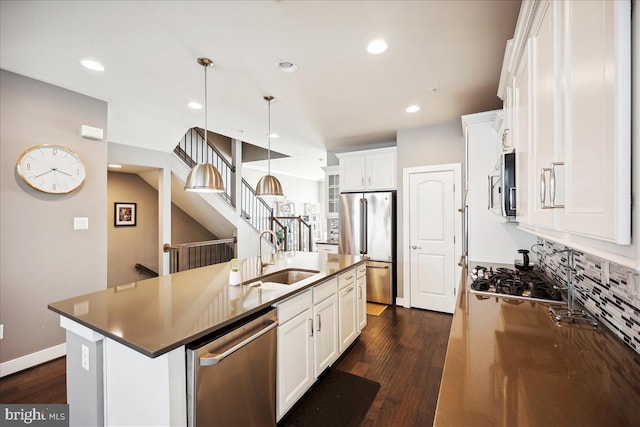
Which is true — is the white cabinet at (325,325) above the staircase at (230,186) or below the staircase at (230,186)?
below

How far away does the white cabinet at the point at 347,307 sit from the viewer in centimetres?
264

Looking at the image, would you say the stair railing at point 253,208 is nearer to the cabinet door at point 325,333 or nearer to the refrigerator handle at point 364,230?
the refrigerator handle at point 364,230

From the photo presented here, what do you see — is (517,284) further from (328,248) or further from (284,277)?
(328,248)

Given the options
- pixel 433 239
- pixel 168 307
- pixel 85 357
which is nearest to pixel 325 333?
pixel 168 307

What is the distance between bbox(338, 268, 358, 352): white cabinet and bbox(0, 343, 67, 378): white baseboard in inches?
110

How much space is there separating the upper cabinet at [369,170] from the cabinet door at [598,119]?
3664mm

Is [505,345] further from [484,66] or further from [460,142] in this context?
[460,142]

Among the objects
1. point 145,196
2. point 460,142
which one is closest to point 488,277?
point 460,142

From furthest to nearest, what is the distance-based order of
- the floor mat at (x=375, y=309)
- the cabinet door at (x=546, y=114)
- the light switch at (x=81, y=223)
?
the floor mat at (x=375, y=309) < the light switch at (x=81, y=223) < the cabinet door at (x=546, y=114)

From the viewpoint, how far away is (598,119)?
639 millimetres

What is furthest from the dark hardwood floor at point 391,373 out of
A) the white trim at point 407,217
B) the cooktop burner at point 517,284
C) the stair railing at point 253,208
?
the stair railing at point 253,208

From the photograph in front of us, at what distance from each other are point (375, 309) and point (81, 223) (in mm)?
3761

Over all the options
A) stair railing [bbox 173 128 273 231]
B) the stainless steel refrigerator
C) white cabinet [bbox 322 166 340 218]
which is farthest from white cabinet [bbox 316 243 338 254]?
stair railing [bbox 173 128 273 231]

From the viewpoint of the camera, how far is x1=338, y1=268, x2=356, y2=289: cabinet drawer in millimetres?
2631
